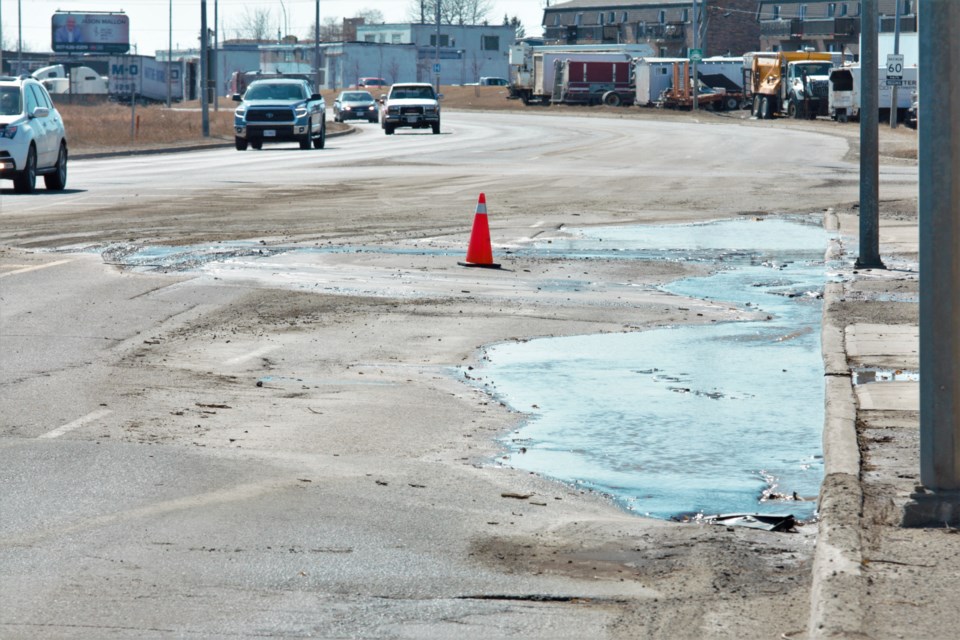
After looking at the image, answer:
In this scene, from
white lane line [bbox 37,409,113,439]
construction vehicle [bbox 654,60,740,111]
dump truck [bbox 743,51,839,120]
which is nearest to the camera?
white lane line [bbox 37,409,113,439]

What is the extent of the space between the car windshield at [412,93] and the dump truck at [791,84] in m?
18.3

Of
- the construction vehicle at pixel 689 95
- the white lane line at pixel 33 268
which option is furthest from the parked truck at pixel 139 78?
the white lane line at pixel 33 268

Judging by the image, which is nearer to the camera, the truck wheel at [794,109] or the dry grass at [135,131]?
the dry grass at [135,131]

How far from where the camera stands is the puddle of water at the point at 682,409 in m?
7.32

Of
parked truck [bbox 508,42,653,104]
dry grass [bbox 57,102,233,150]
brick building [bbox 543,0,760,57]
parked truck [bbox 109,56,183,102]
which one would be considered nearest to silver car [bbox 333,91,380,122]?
dry grass [bbox 57,102,233,150]

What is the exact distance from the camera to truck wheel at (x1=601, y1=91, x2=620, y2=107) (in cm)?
9319

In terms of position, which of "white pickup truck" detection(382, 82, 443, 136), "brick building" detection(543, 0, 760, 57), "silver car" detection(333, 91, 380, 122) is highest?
"brick building" detection(543, 0, 760, 57)

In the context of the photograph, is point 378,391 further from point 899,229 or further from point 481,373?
point 899,229

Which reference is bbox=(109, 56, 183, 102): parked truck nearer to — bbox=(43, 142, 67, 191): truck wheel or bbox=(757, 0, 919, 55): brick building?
bbox=(757, 0, 919, 55): brick building

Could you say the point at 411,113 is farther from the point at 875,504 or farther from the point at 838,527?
the point at 838,527

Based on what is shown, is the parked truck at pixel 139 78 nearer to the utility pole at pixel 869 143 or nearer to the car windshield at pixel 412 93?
the car windshield at pixel 412 93

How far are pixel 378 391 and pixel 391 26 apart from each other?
190190 mm

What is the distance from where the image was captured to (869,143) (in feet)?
50.4

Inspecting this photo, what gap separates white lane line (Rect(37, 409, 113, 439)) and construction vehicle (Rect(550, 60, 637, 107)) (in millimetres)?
86300
